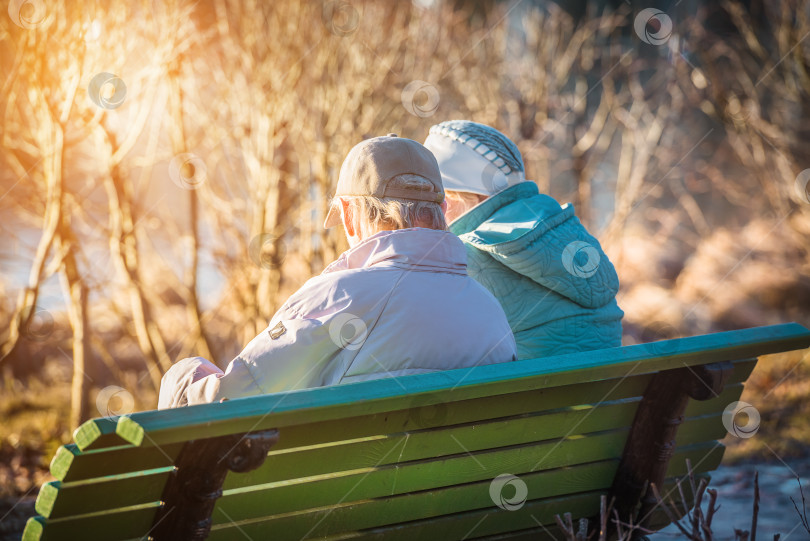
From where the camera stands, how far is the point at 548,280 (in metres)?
2.85

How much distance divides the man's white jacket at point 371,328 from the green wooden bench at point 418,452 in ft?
0.64

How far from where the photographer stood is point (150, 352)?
531 cm

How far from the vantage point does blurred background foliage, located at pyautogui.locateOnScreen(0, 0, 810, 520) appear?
4.79 m

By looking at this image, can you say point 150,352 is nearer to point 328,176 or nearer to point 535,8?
point 328,176
